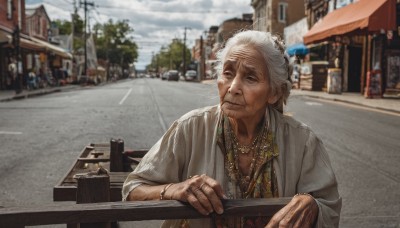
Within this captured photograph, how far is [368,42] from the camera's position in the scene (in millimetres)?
23266

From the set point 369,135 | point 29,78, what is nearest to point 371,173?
point 369,135

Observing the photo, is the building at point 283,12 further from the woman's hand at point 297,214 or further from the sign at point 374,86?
the woman's hand at point 297,214

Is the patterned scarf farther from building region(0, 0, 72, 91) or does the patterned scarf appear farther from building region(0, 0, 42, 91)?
building region(0, 0, 42, 91)

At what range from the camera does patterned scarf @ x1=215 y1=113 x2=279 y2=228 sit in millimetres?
2014

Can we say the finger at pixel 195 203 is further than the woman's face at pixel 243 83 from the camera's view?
No

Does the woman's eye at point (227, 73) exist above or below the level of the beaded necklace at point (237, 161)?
above

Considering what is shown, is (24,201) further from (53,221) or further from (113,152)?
(53,221)

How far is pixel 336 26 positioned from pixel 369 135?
1210cm

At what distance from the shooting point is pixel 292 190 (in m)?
2.07

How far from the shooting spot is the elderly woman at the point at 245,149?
2.03 metres

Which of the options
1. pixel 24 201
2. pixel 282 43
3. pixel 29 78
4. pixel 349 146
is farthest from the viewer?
pixel 29 78

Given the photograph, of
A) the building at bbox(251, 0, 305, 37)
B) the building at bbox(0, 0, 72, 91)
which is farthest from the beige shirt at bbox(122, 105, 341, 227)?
the building at bbox(251, 0, 305, 37)

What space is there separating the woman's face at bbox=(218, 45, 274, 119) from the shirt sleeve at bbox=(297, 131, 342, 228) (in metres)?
0.30

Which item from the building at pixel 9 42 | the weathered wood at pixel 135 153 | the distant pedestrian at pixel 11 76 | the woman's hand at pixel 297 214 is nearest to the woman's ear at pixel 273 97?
the woman's hand at pixel 297 214
